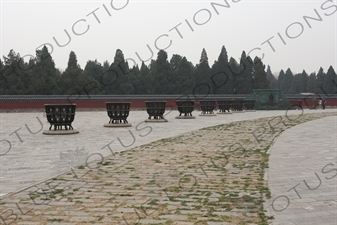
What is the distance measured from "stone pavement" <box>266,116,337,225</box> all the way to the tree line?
20485mm

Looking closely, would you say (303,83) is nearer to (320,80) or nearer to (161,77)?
(320,80)

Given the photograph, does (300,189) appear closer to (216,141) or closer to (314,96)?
(216,141)

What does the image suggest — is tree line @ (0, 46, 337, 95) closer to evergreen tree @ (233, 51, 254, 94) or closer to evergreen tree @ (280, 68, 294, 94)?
evergreen tree @ (233, 51, 254, 94)

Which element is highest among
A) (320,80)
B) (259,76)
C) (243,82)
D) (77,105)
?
(77,105)

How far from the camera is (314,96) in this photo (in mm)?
33438

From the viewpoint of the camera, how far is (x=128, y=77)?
36.3m

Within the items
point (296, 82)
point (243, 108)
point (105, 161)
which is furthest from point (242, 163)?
point (296, 82)

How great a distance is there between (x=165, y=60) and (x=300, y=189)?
109 feet

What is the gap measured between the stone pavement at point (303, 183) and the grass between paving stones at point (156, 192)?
0.50 ft

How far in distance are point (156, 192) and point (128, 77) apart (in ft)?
108

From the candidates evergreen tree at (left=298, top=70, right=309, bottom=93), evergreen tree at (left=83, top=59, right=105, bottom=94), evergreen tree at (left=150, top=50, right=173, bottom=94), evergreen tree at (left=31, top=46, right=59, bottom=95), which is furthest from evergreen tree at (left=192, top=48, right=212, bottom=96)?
evergreen tree at (left=298, top=70, right=309, bottom=93)

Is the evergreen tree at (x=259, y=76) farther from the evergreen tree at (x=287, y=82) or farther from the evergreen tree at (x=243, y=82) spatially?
the evergreen tree at (x=287, y=82)

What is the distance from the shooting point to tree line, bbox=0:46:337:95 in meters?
30.0

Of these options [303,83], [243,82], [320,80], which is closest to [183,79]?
[243,82]
